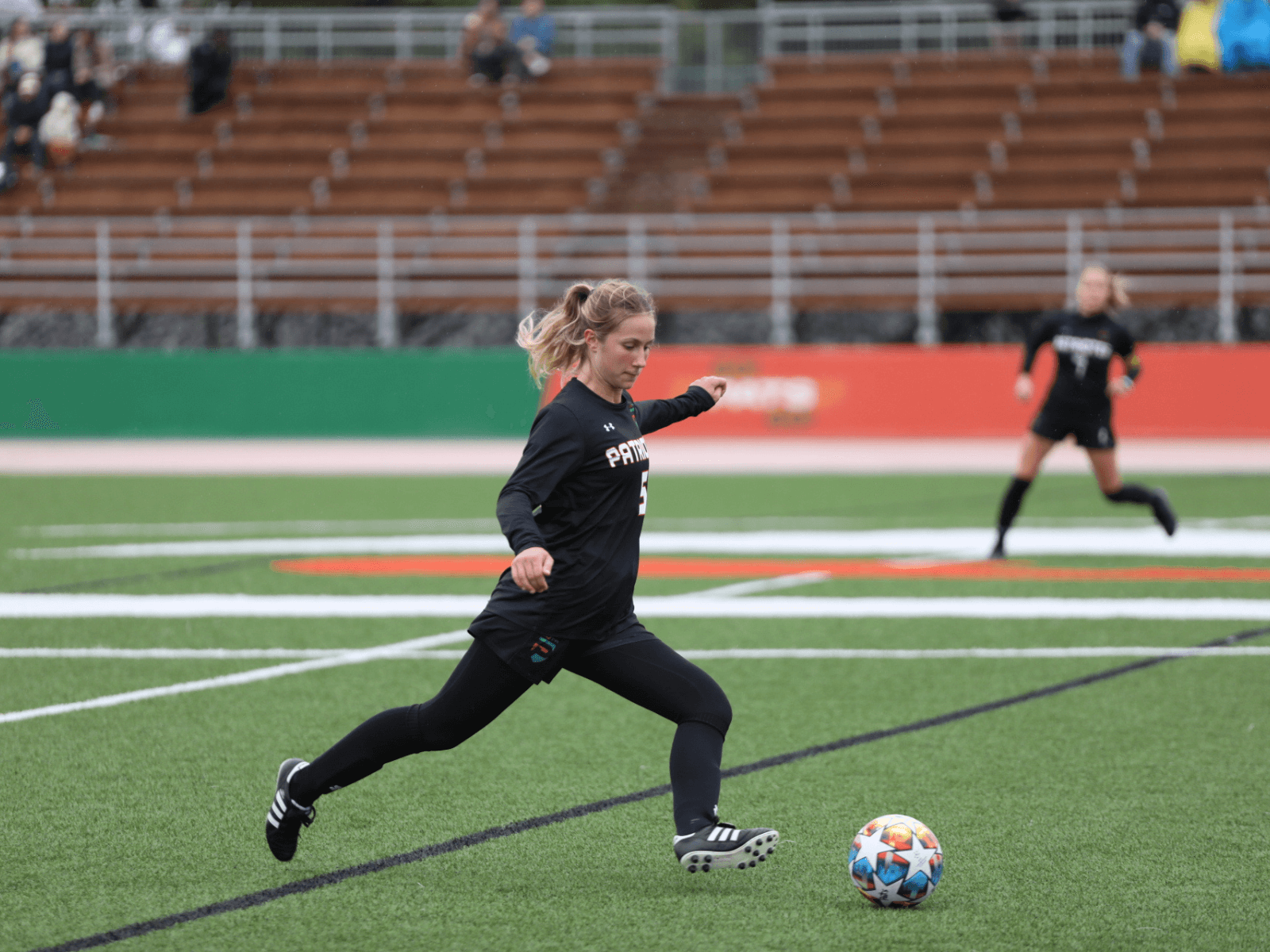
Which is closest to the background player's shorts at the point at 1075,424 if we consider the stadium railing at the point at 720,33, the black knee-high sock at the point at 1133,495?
the black knee-high sock at the point at 1133,495

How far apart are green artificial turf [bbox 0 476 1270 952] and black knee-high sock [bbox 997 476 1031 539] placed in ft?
8.12

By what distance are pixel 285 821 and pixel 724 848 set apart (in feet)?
4.03

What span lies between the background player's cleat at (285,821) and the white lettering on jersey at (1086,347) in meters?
8.03

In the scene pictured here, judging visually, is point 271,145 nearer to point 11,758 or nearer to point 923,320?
point 923,320

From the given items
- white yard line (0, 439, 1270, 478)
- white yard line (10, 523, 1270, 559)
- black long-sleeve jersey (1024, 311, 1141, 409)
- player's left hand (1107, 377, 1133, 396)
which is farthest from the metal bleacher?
black long-sleeve jersey (1024, 311, 1141, 409)

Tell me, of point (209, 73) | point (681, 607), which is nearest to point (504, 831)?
point (681, 607)

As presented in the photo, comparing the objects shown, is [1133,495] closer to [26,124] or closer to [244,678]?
[244,678]

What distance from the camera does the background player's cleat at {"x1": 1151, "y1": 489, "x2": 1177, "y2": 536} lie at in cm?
1191

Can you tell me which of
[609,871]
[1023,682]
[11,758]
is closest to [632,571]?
[609,871]

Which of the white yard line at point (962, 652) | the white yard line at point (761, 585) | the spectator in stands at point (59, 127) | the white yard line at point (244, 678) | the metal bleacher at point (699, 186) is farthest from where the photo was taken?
the spectator in stands at point (59, 127)

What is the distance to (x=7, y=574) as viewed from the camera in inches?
A: 436

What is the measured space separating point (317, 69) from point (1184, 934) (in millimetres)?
30215

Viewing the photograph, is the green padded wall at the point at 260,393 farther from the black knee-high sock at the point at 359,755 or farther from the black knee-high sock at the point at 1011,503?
the black knee-high sock at the point at 359,755

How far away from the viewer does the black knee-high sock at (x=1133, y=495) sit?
11.9 m
